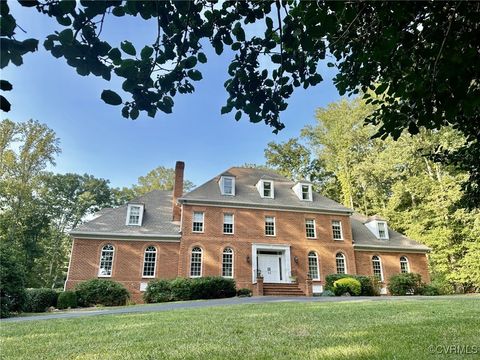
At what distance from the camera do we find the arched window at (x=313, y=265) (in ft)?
76.9

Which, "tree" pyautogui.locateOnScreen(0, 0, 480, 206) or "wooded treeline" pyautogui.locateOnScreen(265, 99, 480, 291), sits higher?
"wooded treeline" pyautogui.locateOnScreen(265, 99, 480, 291)

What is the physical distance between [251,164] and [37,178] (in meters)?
21.9

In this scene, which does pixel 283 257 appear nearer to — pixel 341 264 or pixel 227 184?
pixel 341 264

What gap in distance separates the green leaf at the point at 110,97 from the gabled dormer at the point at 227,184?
21.8 metres

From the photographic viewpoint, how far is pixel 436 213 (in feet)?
88.5

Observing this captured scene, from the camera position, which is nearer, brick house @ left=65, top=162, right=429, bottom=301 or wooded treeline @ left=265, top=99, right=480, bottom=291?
brick house @ left=65, top=162, right=429, bottom=301

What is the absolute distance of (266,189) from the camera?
25359mm

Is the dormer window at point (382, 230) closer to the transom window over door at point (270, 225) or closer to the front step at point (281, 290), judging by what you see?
the transom window over door at point (270, 225)

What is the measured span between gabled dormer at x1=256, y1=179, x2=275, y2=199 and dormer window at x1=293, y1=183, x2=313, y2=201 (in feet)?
6.77

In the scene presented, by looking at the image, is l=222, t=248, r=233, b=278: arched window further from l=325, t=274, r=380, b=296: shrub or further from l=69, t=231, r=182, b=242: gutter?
l=325, t=274, r=380, b=296: shrub

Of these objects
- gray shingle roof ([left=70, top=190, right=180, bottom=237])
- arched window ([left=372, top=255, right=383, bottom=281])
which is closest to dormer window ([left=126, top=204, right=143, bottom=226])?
gray shingle roof ([left=70, top=190, right=180, bottom=237])

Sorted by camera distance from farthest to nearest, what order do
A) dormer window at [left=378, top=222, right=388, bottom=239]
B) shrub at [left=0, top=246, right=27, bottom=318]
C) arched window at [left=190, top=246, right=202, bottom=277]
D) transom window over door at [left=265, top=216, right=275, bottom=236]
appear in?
dormer window at [left=378, top=222, right=388, bottom=239] < transom window over door at [left=265, top=216, right=275, bottom=236] < arched window at [left=190, top=246, right=202, bottom=277] < shrub at [left=0, top=246, right=27, bottom=318]

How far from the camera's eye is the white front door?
910 inches

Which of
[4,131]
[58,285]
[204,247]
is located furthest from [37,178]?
[204,247]
